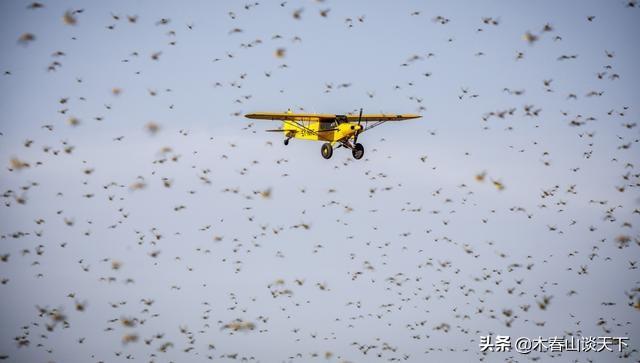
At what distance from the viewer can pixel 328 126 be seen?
47.4 meters

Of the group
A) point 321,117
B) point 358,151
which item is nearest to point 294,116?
point 321,117

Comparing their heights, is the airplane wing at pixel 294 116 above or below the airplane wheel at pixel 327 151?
above

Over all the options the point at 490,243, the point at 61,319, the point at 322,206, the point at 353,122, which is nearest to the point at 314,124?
the point at 353,122

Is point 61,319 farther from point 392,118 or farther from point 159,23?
point 392,118

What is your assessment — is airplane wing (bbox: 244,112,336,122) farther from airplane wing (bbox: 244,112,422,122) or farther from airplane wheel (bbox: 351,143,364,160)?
airplane wheel (bbox: 351,143,364,160)

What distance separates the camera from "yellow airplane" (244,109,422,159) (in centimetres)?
4591

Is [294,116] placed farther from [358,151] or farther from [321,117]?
[358,151]

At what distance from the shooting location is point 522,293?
106 feet

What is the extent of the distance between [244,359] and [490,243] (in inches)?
548

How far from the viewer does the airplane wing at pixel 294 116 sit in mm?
45031

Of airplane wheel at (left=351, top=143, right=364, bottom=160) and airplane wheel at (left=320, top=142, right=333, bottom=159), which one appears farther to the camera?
airplane wheel at (left=320, top=142, right=333, bottom=159)

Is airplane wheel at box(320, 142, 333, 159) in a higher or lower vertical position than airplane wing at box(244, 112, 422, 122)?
lower

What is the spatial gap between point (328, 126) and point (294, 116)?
2338 mm

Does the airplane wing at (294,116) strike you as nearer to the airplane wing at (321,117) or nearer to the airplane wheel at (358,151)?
the airplane wing at (321,117)
